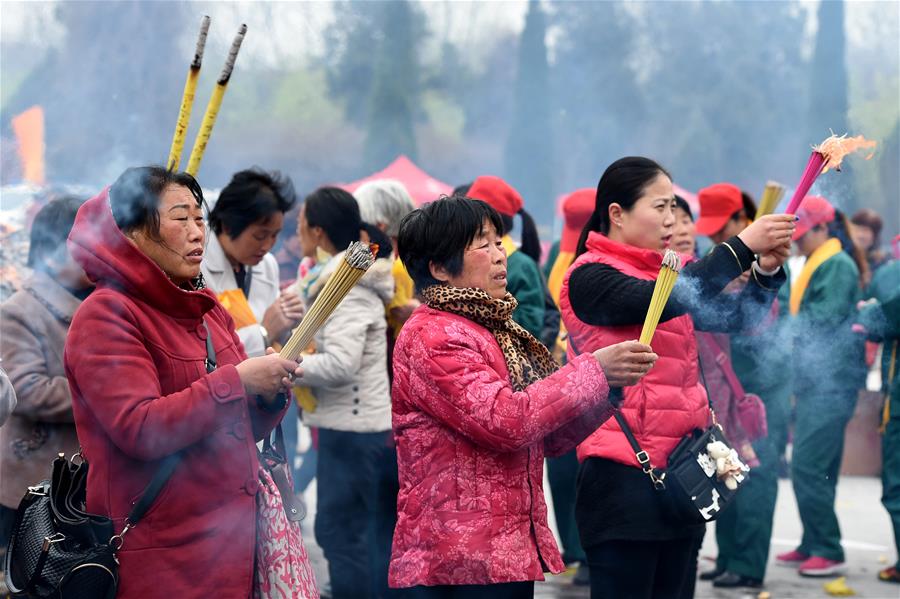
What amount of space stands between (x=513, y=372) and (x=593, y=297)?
0.50 m

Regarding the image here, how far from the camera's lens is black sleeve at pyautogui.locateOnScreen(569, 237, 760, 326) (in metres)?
3.08

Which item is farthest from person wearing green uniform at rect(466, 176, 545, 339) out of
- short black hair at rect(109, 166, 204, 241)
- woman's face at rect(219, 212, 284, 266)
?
short black hair at rect(109, 166, 204, 241)

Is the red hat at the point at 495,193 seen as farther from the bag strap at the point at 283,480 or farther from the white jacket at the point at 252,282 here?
the bag strap at the point at 283,480

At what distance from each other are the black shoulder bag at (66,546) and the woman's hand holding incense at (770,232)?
1642mm

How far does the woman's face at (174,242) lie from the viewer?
2.61 m

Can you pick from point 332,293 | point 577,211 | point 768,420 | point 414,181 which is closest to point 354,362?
point 332,293

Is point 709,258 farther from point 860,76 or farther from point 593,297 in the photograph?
point 860,76

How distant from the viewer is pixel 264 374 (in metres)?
2.49

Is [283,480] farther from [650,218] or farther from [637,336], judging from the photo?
[650,218]

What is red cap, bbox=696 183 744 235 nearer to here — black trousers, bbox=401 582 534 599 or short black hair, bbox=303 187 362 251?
short black hair, bbox=303 187 362 251

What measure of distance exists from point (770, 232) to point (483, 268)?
806 millimetres

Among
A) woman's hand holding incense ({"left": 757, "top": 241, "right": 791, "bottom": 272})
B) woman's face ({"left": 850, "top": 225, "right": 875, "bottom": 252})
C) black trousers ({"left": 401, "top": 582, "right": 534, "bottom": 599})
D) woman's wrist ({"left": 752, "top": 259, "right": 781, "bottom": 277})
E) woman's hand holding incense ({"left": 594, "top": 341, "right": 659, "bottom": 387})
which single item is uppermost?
woman's face ({"left": 850, "top": 225, "right": 875, "bottom": 252})

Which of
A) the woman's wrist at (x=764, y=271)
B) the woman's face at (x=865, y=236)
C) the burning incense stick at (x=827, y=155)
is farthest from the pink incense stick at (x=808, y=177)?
the woman's face at (x=865, y=236)

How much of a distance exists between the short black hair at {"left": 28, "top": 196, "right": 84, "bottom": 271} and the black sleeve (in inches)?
66.2
